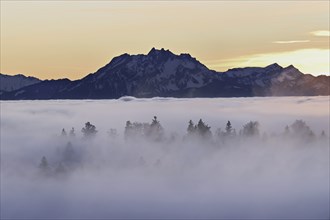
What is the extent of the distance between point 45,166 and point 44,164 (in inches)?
142

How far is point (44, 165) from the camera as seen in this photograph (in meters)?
198

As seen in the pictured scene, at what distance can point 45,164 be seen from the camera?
194 meters

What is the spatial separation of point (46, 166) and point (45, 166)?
98cm

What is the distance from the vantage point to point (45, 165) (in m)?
196

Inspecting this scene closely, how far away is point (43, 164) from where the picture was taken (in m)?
196

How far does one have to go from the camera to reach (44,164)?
641ft

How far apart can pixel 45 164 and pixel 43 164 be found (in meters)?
2.20

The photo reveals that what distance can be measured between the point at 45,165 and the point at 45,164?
2.07m

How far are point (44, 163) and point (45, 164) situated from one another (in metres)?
0.83

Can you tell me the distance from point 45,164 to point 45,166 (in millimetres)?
4653

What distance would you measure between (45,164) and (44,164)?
3.60 ft

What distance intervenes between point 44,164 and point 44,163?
5.98ft

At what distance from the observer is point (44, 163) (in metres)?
194
